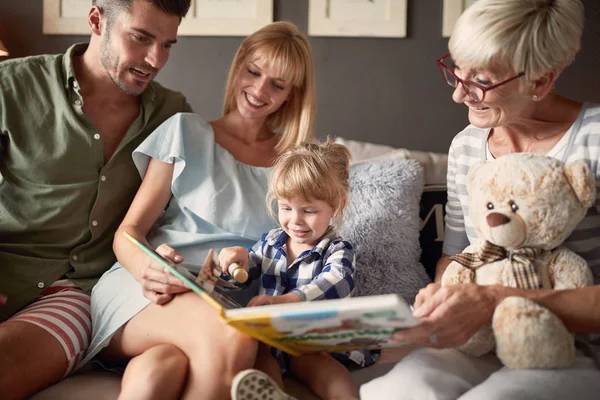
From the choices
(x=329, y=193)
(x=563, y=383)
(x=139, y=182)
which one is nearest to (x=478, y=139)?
(x=329, y=193)

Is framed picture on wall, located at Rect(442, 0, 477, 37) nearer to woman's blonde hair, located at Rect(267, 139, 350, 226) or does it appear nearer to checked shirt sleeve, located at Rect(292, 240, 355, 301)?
woman's blonde hair, located at Rect(267, 139, 350, 226)

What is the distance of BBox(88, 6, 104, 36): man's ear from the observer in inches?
77.1

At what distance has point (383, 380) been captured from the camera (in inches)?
50.6

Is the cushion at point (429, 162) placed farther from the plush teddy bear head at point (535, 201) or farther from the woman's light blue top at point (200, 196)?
the plush teddy bear head at point (535, 201)

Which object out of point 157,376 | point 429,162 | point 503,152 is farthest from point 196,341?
point 429,162

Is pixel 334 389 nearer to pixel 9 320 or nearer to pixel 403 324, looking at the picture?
pixel 403 324

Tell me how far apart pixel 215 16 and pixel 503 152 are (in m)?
1.49

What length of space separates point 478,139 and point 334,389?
71 cm

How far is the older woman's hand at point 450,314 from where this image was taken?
47.8 inches

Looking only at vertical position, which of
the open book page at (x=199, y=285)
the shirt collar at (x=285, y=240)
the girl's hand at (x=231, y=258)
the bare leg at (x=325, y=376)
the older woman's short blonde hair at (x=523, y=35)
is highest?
the older woman's short blonde hair at (x=523, y=35)

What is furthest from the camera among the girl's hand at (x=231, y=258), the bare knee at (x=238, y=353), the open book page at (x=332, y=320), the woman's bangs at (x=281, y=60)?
the woman's bangs at (x=281, y=60)

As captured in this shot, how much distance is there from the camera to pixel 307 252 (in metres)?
1.69

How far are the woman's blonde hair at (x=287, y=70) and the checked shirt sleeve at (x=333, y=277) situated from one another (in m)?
0.47

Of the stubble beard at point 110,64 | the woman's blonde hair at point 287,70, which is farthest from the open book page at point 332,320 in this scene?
the stubble beard at point 110,64
